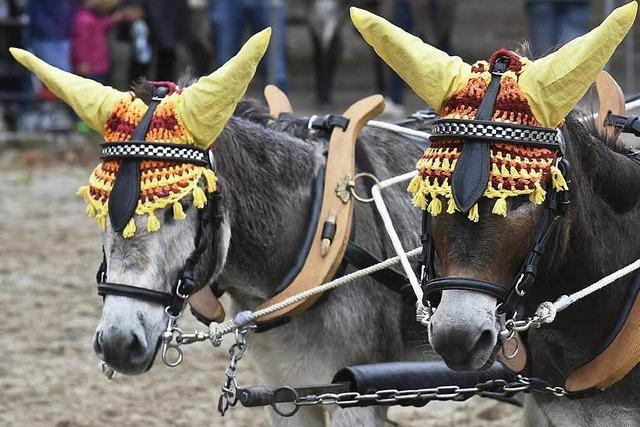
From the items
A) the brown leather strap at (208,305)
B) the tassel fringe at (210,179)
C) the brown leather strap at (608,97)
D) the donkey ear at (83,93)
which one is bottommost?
the brown leather strap at (208,305)

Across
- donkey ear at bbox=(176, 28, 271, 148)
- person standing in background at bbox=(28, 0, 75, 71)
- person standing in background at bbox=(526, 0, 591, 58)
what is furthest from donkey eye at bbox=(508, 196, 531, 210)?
person standing in background at bbox=(28, 0, 75, 71)

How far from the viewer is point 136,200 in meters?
3.76

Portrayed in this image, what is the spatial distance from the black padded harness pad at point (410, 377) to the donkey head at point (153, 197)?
538mm

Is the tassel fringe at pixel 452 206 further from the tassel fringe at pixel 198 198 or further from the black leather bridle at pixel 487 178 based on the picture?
the tassel fringe at pixel 198 198

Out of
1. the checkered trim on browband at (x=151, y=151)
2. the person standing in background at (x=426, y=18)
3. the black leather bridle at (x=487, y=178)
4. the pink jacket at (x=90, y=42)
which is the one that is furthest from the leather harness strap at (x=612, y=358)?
the pink jacket at (x=90, y=42)

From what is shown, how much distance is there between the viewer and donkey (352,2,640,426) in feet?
10.4

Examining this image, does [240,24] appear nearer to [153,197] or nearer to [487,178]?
[153,197]

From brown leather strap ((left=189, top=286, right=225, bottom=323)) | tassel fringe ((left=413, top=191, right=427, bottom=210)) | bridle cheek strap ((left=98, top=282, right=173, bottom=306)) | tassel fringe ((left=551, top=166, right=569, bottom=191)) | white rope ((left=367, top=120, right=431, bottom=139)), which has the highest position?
tassel fringe ((left=551, top=166, right=569, bottom=191))

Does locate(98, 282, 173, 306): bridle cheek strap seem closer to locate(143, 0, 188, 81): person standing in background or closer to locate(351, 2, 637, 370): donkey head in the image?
locate(351, 2, 637, 370): donkey head

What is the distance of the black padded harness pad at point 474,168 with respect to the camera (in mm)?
3182

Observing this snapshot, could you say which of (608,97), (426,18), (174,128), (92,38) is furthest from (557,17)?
(174,128)

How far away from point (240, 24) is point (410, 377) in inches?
326

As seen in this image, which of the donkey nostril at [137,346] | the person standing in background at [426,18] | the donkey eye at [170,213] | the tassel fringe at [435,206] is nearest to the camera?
the tassel fringe at [435,206]

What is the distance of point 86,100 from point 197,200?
0.50 metres
